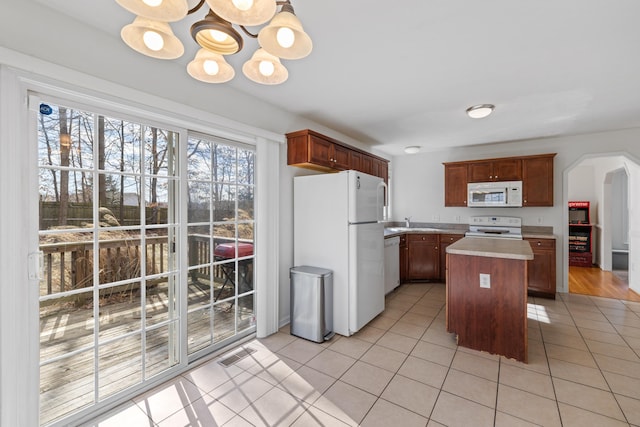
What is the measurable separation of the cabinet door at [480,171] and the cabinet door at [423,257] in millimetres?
1186

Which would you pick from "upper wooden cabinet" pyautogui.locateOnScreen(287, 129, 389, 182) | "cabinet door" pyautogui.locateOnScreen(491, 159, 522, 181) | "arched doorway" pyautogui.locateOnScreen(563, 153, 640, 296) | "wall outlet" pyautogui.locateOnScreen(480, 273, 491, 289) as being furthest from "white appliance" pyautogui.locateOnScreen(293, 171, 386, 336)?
"arched doorway" pyautogui.locateOnScreen(563, 153, 640, 296)

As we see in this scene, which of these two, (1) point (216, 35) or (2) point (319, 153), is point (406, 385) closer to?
(2) point (319, 153)

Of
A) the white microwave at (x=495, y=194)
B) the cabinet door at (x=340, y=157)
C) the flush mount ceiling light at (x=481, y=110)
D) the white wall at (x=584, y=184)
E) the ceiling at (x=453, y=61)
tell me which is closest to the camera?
the ceiling at (x=453, y=61)

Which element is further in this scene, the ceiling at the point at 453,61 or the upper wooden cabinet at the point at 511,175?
the upper wooden cabinet at the point at 511,175

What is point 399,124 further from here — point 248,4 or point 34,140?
point 34,140

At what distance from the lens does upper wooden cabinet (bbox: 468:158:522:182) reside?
4.55 meters

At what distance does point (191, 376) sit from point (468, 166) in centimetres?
496

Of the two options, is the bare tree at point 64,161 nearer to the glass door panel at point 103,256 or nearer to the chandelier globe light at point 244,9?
the glass door panel at point 103,256

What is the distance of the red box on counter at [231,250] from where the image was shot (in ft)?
8.91

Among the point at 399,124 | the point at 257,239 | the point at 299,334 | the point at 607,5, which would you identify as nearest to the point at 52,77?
the point at 257,239

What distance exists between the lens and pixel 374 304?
11.1 feet

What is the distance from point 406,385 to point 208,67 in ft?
8.18

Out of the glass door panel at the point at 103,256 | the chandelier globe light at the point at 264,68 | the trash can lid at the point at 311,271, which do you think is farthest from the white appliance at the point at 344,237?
the chandelier globe light at the point at 264,68

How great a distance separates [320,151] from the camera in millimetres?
3297
